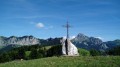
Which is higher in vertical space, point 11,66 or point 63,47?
point 63,47

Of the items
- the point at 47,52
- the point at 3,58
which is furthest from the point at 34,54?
the point at 3,58

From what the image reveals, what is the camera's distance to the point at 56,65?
35.9 m

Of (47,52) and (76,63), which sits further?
(47,52)

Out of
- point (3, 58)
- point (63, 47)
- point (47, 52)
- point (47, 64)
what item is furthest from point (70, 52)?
point (3, 58)

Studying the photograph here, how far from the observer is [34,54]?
492 ft

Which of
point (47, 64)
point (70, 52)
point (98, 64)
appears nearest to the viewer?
point (98, 64)

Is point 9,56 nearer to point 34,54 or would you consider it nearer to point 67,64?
point 34,54

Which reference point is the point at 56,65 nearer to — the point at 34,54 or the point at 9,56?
the point at 34,54

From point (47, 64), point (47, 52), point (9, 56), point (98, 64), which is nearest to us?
point (98, 64)

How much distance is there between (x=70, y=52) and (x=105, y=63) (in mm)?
17694

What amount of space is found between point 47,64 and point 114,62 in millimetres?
9518

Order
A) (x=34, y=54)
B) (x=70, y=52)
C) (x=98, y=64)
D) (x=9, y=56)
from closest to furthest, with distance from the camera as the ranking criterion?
(x=98, y=64) < (x=70, y=52) < (x=34, y=54) < (x=9, y=56)

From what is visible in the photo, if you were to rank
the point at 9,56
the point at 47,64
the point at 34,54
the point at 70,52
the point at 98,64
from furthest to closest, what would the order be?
the point at 9,56
the point at 34,54
the point at 70,52
the point at 47,64
the point at 98,64

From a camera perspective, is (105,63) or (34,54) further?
(34,54)
